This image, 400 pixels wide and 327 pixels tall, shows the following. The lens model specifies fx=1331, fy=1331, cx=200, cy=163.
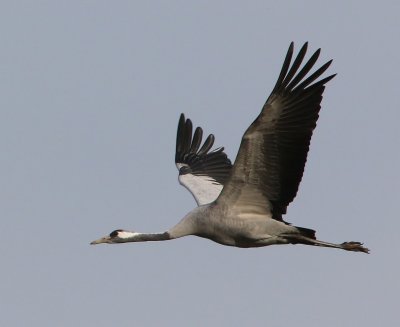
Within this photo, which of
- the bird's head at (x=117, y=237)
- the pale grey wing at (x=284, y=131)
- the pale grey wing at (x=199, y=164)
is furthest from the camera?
the pale grey wing at (x=199, y=164)

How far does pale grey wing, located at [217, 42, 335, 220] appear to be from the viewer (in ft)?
64.5

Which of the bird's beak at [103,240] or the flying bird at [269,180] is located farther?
the bird's beak at [103,240]

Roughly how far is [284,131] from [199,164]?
5.56 metres

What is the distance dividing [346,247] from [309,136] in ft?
9.12

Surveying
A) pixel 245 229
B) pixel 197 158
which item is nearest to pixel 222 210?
pixel 245 229

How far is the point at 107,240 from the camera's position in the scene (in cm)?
2175

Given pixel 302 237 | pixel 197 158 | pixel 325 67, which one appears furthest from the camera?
pixel 197 158

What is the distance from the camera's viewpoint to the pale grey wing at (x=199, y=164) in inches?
934

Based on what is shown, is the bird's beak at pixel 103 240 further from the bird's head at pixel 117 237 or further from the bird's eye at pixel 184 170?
the bird's eye at pixel 184 170

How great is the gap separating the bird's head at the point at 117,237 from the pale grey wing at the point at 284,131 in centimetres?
227

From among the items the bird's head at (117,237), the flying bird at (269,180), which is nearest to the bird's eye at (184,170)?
the flying bird at (269,180)

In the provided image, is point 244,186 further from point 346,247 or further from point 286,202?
point 346,247

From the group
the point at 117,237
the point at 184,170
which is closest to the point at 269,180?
the point at 117,237

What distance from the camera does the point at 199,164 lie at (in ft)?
82.6
